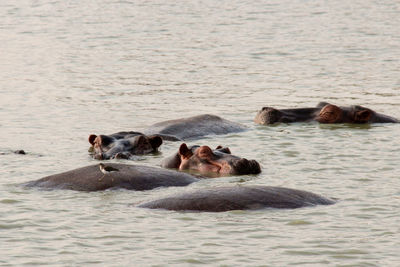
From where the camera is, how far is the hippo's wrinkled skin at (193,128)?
1311 centimetres

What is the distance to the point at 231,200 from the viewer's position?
8.80m

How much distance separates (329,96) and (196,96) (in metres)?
2.20

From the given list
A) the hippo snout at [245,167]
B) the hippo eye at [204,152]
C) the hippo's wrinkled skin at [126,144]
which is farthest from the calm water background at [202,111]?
the hippo eye at [204,152]

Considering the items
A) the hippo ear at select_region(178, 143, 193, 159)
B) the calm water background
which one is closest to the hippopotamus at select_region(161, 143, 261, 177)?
the hippo ear at select_region(178, 143, 193, 159)

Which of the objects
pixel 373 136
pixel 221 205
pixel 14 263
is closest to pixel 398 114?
pixel 373 136

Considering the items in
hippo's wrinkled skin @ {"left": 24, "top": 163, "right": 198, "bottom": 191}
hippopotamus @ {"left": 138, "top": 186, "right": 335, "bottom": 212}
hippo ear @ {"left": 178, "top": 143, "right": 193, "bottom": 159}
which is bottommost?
hippopotamus @ {"left": 138, "top": 186, "right": 335, "bottom": 212}

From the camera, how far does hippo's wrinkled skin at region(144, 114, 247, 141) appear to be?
13.1 metres

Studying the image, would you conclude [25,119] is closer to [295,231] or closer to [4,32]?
[295,231]

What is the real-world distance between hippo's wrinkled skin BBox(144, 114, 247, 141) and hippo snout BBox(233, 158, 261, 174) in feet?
7.76

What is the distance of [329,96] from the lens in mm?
17312

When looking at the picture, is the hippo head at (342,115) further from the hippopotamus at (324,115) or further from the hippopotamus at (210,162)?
the hippopotamus at (210,162)

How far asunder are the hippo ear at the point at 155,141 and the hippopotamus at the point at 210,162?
32.1 inches

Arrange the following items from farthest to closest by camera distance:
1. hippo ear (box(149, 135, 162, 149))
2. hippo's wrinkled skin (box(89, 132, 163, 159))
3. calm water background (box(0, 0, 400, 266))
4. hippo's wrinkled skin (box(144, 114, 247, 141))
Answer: hippo's wrinkled skin (box(144, 114, 247, 141)) < hippo ear (box(149, 135, 162, 149)) < hippo's wrinkled skin (box(89, 132, 163, 159)) < calm water background (box(0, 0, 400, 266))

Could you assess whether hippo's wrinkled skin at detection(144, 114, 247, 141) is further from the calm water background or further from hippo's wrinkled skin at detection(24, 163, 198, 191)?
hippo's wrinkled skin at detection(24, 163, 198, 191)
